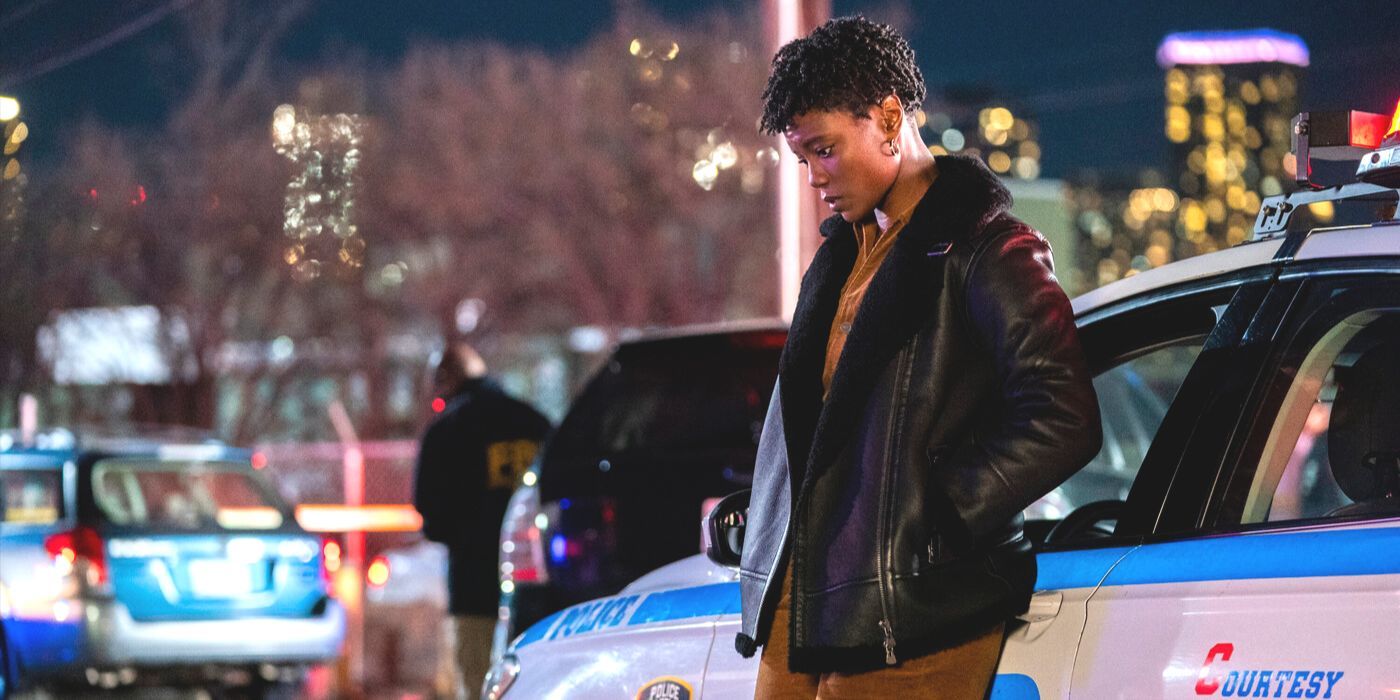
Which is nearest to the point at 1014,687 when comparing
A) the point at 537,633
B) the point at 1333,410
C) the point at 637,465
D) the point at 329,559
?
the point at 1333,410

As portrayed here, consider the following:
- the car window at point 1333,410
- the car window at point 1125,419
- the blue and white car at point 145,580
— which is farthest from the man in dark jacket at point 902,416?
the blue and white car at point 145,580

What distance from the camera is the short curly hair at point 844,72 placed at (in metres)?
2.83

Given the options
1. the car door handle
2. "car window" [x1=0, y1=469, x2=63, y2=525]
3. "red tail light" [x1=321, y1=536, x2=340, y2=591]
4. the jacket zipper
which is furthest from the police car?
"red tail light" [x1=321, y1=536, x2=340, y2=591]

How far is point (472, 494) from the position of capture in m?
7.59

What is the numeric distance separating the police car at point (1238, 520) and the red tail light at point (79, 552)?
22.1 ft

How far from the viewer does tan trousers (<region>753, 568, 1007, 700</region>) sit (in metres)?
2.69

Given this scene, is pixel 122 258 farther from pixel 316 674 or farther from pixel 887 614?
pixel 887 614

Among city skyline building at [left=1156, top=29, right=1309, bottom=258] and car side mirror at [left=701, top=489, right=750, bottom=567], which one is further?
city skyline building at [left=1156, top=29, right=1309, bottom=258]

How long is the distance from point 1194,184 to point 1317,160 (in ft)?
164

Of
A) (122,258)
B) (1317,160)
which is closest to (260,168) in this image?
(122,258)

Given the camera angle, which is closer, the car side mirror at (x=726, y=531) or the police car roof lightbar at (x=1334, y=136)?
the police car roof lightbar at (x=1334, y=136)

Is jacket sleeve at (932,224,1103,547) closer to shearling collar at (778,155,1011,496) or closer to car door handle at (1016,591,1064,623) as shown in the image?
shearling collar at (778,155,1011,496)

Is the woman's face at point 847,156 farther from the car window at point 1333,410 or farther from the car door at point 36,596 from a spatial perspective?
the car door at point 36,596

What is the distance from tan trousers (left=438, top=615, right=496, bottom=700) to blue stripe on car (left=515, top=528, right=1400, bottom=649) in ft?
16.1
